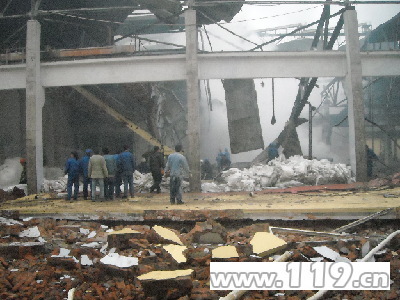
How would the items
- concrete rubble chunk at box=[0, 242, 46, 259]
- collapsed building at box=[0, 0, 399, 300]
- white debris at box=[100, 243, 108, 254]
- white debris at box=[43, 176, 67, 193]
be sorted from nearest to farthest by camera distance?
1. collapsed building at box=[0, 0, 399, 300]
2. concrete rubble chunk at box=[0, 242, 46, 259]
3. white debris at box=[100, 243, 108, 254]
4. white debris at box=[43, 176, 67, 193]

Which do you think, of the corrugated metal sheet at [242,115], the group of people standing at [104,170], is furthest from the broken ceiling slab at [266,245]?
the corrugated metal sheet at [242,115]

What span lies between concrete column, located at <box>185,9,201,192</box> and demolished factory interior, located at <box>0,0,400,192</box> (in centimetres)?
117

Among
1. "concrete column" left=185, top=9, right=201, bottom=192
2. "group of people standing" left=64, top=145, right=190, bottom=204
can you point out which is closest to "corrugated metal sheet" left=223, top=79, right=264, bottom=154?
"concrete column" left=185, top=9, right=201, bottom=192

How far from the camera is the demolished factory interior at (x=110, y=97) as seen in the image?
42.9ft

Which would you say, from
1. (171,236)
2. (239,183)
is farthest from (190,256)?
(239,183)

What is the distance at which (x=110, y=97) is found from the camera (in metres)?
16.8

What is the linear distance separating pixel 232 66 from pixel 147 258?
29.4 feet

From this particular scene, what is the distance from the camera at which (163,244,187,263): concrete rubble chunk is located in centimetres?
433

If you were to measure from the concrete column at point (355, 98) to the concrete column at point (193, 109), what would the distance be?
5.43m

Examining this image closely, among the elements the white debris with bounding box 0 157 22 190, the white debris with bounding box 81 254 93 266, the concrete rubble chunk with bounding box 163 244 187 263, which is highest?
the white debris with bounding box 0 157 22 190

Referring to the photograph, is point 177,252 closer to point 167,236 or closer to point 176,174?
point 167,236

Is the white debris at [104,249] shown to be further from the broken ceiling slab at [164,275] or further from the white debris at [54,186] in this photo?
the white debris at [54,186]

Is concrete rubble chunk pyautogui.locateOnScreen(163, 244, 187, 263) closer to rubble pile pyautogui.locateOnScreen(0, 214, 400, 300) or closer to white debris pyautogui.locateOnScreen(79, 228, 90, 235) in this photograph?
rubble pile pyautogui.locateOnScreen(0, 214, 400, 300)

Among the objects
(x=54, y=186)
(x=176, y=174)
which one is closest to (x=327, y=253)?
(x=176, y=174)
